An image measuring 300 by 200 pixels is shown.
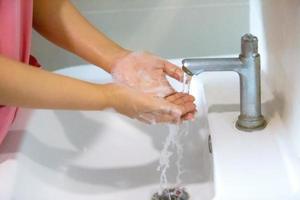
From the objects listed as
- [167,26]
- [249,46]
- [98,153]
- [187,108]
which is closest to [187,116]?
[187,108]

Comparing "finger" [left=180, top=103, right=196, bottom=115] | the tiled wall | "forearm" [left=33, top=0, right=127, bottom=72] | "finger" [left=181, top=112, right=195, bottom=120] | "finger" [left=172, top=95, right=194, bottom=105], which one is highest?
the tiled wall

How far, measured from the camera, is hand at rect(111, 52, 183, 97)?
75 centimetres

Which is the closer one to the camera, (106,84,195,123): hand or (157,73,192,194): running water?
(106,84,195,123): hand

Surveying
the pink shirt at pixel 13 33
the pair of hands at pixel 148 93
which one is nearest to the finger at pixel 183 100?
the pair of hands at pixel 148 93

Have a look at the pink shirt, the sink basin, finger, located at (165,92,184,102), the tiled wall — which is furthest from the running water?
the tiled wall

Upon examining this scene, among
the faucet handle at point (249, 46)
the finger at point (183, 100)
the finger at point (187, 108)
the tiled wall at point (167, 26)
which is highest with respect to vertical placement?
the tiled wall at point (167, 26)

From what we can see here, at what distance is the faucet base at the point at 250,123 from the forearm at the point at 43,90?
18 centimetres

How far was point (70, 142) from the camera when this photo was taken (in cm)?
86

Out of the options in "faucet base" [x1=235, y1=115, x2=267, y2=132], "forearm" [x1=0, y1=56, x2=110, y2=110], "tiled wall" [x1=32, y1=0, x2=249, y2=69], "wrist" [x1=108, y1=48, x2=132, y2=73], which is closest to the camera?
"forearm" [x1=0, y1=56, x2=110, y2=110]

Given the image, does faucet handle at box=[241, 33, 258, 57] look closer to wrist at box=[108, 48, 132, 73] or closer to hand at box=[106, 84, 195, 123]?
hand at box=[106, 84, 195, 123]

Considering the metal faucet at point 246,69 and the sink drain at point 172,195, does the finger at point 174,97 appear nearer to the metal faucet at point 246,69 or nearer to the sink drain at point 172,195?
the metal faucet at point 246,69

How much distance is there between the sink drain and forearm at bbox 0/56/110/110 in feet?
0.66

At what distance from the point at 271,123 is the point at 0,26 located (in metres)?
0.38

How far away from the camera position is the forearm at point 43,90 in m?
0.60
